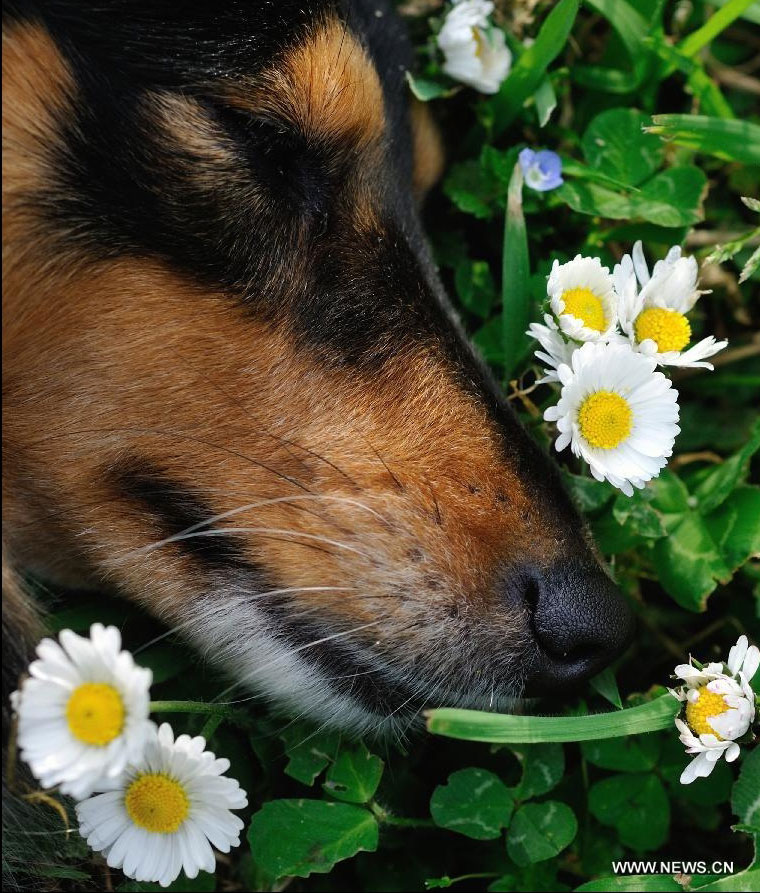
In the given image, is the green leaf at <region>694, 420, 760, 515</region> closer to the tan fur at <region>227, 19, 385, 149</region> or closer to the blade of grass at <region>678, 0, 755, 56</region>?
the blade of grass at <region>678, 0, 755, 56</region>

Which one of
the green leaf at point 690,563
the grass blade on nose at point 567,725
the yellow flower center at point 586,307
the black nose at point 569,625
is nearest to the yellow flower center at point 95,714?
the grass blade on nose at point 567,725

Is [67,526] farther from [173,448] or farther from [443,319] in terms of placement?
[443,319]

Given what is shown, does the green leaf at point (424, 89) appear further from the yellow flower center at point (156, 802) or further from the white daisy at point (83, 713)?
the yellow flower center at point (156, 802)

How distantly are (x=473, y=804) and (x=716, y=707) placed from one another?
0.76 m

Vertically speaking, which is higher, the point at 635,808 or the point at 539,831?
the point at 539,831

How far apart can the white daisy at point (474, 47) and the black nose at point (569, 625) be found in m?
1.90

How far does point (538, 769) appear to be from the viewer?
9.94 feet

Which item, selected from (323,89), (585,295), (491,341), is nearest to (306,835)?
(585,295)

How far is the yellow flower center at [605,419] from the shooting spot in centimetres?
275

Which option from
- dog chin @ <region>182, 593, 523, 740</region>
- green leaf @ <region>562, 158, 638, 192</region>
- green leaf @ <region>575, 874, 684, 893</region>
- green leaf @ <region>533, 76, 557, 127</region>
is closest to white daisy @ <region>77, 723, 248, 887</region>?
dog chin @ <region>182, 593, 523, 740</region>

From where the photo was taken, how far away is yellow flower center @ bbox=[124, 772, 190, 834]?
2473 mm

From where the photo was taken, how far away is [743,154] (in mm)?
3482

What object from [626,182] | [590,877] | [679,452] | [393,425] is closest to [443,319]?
[393,425]

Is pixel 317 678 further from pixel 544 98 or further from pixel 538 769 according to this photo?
pixel 544 98
